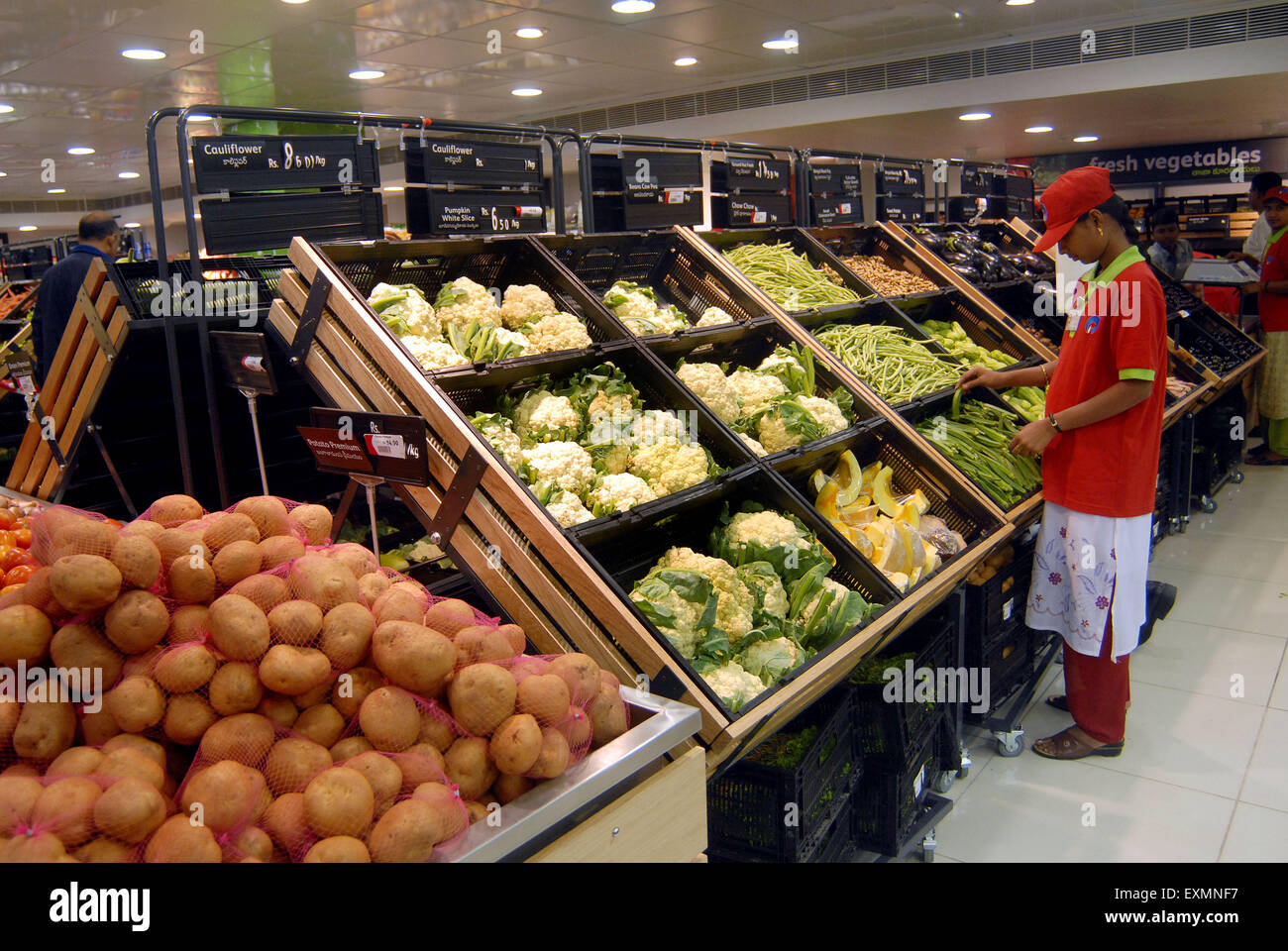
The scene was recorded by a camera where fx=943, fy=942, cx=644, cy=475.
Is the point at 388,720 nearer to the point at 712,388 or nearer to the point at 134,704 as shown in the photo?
the point at 134,704

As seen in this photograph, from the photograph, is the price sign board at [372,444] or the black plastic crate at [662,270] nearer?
the price sign board at [372,444]

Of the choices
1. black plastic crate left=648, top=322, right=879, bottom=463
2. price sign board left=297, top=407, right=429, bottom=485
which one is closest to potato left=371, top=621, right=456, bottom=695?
price sign board left=297, top=407, right=429, bottom=485

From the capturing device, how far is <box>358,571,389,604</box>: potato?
1.66 meters

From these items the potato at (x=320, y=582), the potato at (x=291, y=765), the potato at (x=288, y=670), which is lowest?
the potato at (x=291, y=765)

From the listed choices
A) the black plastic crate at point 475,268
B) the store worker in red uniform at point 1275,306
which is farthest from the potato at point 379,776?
the store worker in red uniform at point 1275,306

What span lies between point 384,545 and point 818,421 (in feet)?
5.41

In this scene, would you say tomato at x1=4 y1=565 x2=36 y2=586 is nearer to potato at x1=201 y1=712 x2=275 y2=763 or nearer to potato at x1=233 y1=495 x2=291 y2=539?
potato at x1=233 y1=495 x2=291 y2=539

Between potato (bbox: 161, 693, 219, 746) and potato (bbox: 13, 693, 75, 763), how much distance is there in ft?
0.44

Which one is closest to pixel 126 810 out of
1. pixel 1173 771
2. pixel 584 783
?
pixel 584 783

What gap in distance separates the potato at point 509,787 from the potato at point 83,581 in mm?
657

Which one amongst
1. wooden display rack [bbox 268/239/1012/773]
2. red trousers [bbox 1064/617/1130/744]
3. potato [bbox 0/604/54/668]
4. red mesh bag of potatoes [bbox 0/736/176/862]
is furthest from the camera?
red trousers [bbox 1064/617/1130/744]

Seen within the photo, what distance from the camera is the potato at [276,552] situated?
1620mm

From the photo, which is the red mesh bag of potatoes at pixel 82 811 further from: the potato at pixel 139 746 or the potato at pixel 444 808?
the potato at pixel 444 808

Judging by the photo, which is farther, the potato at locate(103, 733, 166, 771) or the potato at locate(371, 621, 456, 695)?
the potato at locate(371, 621, 456, 695)
